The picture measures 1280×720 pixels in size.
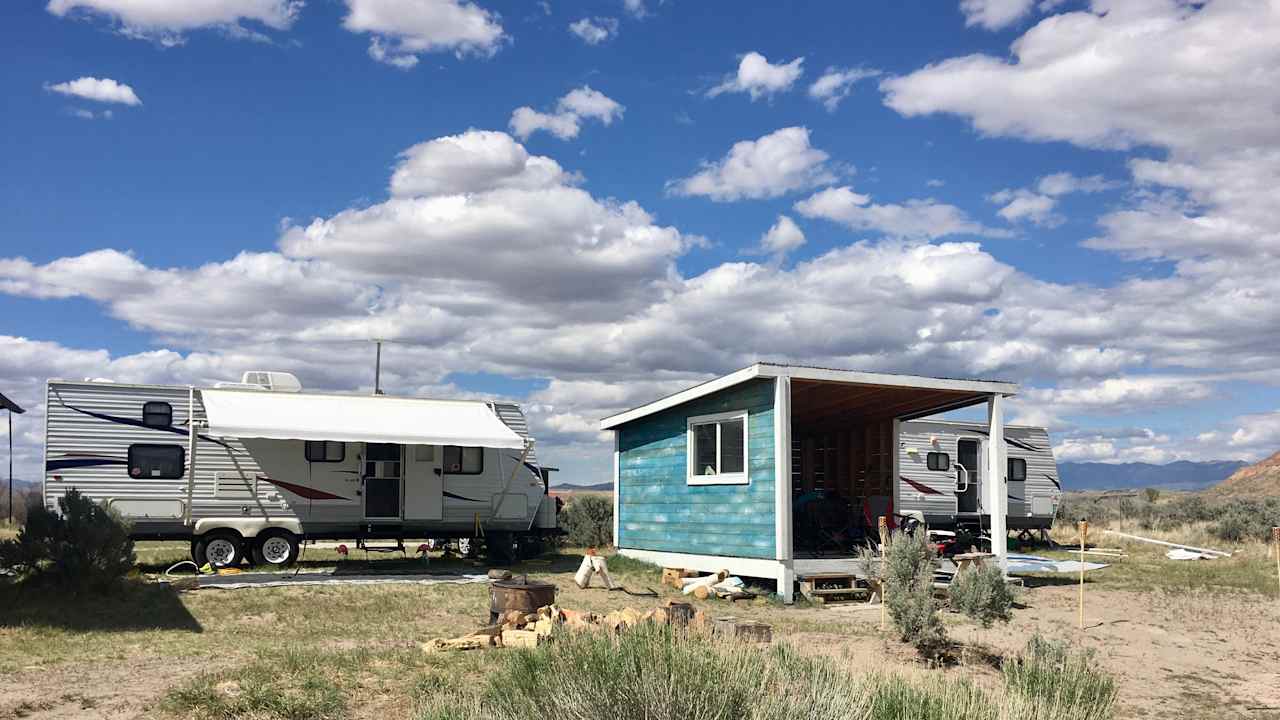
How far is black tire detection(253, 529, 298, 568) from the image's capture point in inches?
619

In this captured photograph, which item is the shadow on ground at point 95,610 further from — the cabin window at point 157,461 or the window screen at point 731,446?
the window screen at point 731,446

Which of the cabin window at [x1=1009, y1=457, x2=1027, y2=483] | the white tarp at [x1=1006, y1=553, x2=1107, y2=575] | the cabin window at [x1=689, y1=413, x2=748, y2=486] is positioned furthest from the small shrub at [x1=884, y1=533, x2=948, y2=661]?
the cabin window at [x1=1009, y1=457, x2=1027, y2=483]

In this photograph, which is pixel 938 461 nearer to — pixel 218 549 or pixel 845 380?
pixel 845 380

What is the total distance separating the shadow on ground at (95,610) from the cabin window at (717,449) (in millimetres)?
7008

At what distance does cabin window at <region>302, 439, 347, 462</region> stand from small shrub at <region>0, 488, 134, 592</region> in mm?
4228

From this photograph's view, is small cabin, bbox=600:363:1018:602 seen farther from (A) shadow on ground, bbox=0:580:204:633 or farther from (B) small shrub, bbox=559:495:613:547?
(A) shadow on ground, bbox=0:580:204:633

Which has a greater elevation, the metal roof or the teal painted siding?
the metal roof

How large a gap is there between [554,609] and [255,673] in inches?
111

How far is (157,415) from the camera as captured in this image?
52.0 feet

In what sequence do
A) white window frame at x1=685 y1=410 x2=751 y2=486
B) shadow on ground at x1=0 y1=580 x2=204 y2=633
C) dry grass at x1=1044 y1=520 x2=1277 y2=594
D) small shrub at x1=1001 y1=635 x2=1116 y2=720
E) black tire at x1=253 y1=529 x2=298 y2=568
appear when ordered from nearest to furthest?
1. small shrub at x1=1001 y1=635 x2=1116 y2=720
2. shadow on ground at x1=0 y1=580 x2=204 y2=633
3. white window frame at x1=685 y1=410 x2=751 y2=486
4. dry grass at x1=1044 y1=520 x2=1277 y2=594
5. black tire at x1=253 y1=529 x2=298 y2=568

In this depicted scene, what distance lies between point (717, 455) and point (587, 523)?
8.43 meters

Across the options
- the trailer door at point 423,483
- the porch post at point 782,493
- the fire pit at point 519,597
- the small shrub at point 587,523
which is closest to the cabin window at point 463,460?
the trailer door at point 423,483

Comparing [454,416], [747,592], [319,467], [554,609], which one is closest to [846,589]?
[747,592]

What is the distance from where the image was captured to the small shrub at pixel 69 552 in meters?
11.5
